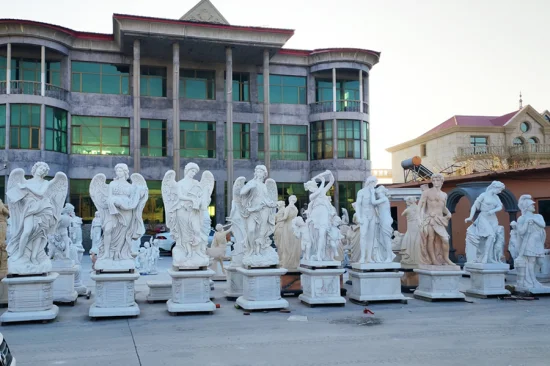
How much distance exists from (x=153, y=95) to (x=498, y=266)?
23.9 metres

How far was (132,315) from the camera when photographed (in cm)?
962

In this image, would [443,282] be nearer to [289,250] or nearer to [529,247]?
[529,247]

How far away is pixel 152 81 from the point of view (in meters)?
31.5

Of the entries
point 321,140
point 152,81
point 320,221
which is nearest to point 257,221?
point 320,221

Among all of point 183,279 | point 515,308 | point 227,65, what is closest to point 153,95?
point 227,65

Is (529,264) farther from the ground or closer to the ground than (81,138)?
closer to the ground

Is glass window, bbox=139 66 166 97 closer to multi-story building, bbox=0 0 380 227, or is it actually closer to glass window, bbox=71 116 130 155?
multi-story building, bbox=0 0 380 227

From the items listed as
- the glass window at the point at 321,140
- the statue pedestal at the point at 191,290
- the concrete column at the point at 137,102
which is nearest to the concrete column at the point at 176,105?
the concrete column at the point at 137,102

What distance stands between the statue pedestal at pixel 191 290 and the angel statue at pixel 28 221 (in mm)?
2271

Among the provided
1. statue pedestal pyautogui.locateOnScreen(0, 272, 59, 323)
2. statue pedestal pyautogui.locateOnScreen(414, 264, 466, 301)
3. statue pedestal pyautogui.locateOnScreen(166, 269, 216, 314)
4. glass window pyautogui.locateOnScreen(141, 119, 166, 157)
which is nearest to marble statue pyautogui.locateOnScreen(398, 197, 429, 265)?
statue pedestal pyautogui.locateOnScreen(414, 264, 466, 301)

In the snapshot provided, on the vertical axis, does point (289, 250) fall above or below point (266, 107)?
below

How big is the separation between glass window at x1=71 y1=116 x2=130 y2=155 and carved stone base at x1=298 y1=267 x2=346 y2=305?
22077 millimetres

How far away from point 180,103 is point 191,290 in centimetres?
2302

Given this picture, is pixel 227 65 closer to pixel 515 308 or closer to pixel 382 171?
pixel 515 308
